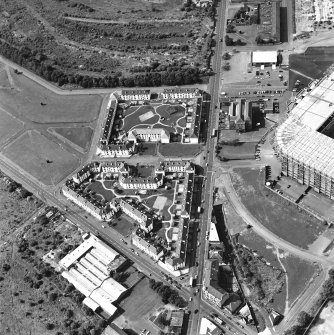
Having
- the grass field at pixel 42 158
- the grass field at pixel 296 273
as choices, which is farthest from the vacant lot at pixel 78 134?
the grass field at pixel 296 273

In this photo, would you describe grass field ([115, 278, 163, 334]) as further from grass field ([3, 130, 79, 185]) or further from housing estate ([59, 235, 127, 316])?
grass field ([3, 130, 79, 185])

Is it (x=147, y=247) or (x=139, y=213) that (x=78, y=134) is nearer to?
(x=139, y=213)

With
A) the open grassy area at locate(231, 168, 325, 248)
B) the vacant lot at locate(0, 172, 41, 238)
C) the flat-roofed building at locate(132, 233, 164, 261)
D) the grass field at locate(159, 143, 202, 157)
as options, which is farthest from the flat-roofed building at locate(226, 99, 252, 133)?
the vacant lot at locate(0, 172, 41, 238)

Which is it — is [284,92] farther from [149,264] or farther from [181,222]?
[149,264]

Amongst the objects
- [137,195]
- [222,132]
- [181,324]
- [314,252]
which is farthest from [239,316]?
[222,132]

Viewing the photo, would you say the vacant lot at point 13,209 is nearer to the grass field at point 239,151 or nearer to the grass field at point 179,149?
the grass field at point 179,149
